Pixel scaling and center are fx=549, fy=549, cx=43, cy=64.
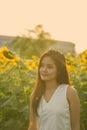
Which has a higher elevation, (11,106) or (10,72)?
(10,72)

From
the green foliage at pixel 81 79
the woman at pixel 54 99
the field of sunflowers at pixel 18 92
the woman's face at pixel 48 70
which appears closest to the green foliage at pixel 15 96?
the field of sunflowers at pixel 18 92

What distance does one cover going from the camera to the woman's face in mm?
4715

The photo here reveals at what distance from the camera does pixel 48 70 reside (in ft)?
15.5

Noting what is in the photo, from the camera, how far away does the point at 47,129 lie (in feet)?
15.3

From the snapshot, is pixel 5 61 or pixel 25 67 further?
pixel 5 61

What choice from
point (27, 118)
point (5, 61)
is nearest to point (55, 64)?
point (27, 118)

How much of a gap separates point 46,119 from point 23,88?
1.75 m

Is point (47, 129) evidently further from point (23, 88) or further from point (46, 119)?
point (23, 88)

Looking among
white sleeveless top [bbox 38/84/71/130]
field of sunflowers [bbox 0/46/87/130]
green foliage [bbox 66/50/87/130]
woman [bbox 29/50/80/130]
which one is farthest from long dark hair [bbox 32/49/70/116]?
green foliage [bbox 66/50/87/130]

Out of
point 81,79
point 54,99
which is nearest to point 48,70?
point 54,99

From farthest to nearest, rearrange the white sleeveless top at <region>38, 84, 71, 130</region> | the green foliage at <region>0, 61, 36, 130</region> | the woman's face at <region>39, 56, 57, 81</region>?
the green foliage at <region>0, 61, 36, 130</region>, the woman's face at <region>39, 56, 57, 81</region>, the white sleeveless top at <region>38, 84, 71, 130</region>

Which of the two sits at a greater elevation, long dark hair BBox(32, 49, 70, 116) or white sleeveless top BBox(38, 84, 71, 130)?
long dark hair BBox(32, 49, 70, 116)

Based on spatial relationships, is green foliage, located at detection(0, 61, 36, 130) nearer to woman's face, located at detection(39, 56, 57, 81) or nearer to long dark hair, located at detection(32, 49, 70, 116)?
long dark hair, located at detection(32, 49, 70, 116)

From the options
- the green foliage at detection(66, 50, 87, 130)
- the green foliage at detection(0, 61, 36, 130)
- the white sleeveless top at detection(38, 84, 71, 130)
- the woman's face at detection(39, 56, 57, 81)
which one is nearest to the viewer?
the white sleeveless top at detection(38, 84, 71, 130)
